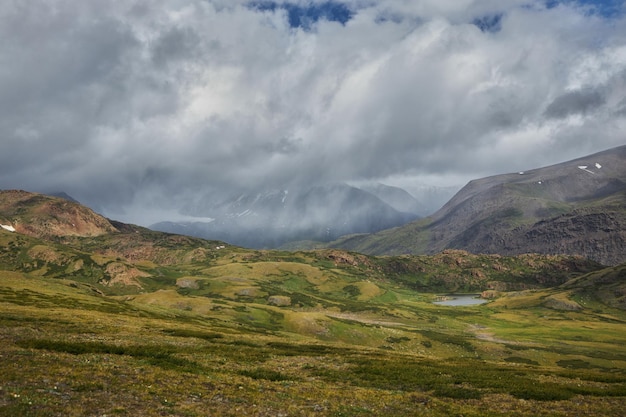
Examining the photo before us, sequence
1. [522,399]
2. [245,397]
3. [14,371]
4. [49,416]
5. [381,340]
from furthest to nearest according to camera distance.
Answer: [381,340] < [522,399] < [245,397] < [14,371] < [49,416]

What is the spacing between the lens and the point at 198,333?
231 ft

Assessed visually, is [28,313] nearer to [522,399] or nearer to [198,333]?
[198,333]

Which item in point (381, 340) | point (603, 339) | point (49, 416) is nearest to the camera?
point (49, 416)

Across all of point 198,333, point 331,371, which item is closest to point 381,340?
point 198,333

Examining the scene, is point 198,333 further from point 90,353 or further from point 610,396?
point 610,396

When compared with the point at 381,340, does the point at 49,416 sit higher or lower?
higher

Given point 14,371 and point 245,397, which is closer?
point 14,371

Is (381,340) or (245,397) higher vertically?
(245,397)

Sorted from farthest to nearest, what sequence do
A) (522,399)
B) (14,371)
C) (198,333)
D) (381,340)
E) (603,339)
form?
(603,339), (381,340), (198,333), (522,399), (14,371)

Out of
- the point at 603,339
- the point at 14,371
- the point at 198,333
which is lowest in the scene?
the point at 603,339

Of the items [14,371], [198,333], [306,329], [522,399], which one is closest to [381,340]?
[306,329]

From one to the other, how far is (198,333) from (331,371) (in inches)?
1402

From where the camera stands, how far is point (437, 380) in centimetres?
4109

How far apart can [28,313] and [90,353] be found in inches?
1454
